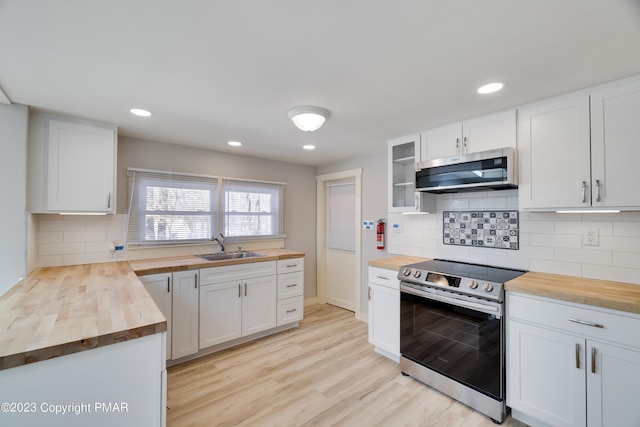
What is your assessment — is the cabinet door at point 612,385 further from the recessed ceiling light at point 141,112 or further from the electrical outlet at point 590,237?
the recessed ceiling light at point 141,112

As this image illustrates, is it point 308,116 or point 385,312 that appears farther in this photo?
point 385,312

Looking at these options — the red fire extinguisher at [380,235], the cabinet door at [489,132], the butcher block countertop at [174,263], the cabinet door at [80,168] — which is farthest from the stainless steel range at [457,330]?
the cabinet door at [80,168]

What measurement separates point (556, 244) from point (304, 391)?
2.34 metres

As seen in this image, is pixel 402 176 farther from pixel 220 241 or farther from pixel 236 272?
pixel 220 241

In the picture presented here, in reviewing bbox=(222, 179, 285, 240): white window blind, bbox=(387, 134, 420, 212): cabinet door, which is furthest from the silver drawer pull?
bbox=(222, 179, 285, 240): white window blind

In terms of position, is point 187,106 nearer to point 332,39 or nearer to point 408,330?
point 332,39

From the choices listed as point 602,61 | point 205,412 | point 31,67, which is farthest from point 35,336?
point 602,61

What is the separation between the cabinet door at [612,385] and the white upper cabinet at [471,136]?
147cm

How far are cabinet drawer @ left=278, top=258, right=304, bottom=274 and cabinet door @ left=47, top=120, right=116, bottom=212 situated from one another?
1.80 meters

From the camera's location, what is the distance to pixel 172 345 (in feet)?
8.46

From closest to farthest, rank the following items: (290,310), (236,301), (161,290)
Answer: (161,290)
(236,301)
(290,310)

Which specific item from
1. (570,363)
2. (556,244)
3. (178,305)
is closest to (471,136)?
(556,244)

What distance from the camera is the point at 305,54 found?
144 centimetres

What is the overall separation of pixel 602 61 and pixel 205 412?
335 cm
